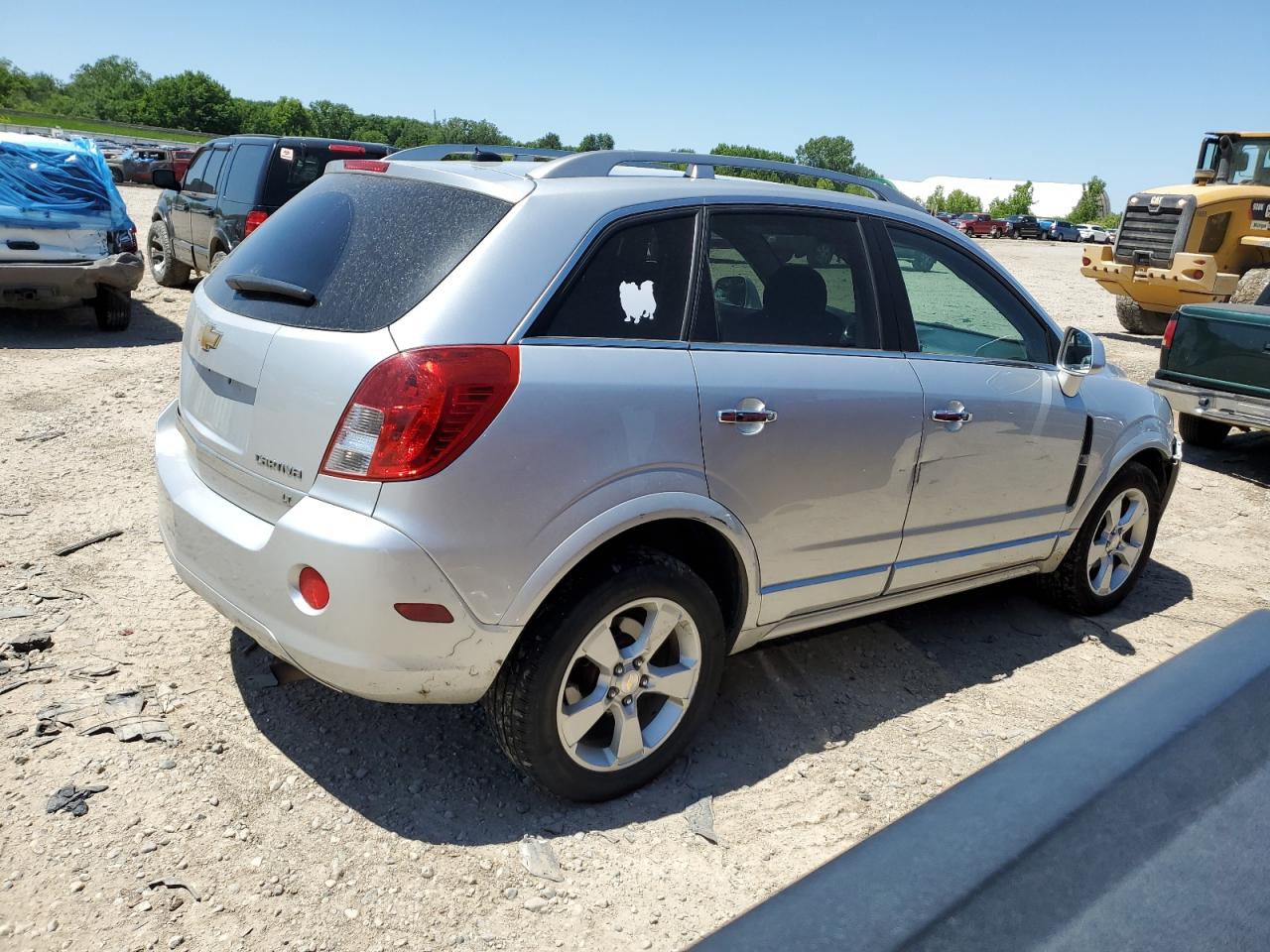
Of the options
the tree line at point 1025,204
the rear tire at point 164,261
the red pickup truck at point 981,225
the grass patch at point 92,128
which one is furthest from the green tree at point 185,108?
the rear tire at point 164,261

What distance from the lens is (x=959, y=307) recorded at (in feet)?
13.3

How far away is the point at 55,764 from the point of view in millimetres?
3018

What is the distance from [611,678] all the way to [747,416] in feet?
2.89

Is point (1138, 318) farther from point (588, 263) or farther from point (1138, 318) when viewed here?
point (588, 263)

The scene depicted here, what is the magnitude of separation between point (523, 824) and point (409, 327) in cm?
147

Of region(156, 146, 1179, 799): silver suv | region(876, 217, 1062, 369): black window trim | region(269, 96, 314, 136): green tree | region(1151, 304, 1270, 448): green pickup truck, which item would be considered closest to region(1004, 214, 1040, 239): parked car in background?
region(1151, 304, 1270, 448): green pickup truck

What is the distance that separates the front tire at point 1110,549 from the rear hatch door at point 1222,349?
134 inches

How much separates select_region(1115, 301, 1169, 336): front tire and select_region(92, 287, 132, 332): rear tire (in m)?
13.8

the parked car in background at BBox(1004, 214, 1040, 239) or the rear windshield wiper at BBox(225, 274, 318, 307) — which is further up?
the rear windshield wiper at BBox(225, 274, 318, 307)

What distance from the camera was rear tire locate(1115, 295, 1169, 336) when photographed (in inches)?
608

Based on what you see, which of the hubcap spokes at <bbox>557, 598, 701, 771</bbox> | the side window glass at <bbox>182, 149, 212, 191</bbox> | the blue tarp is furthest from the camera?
the side window glass at <bbox>182, 149, 212, 191</bbox>

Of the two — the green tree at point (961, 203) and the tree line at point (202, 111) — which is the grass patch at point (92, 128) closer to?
the tree line at point (202, 111)

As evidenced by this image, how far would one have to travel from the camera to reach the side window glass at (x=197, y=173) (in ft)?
37.7

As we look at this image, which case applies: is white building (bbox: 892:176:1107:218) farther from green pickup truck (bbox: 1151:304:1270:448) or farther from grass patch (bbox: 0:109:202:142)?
green pickup truck (bbox: 1151:304:1270:448)
